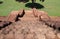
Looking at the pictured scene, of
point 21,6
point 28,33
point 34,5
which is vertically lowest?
point 34,5

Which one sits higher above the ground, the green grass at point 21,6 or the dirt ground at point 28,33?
the dirt ground at point 28,33

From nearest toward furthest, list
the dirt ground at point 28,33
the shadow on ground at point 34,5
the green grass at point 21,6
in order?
the dirt ground at point 28,33
the green grass at point 21,6
the shadow on ground at point 34,5

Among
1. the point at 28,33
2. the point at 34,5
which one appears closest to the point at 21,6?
the point at 34,5

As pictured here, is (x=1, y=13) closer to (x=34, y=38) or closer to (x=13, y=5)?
(x=13, y=5)

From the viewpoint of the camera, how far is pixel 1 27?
971 cm

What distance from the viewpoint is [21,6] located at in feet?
74.8

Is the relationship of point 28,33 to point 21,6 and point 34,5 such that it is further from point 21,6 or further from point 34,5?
point 34,5

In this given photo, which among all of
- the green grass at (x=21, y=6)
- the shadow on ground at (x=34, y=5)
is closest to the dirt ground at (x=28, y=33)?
the green grass at (x=21, y=6)

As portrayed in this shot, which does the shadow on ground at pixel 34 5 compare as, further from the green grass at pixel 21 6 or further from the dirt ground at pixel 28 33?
the dirt ground at pixel 28 33

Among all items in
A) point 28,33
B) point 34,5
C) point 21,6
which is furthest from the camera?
point 34,5

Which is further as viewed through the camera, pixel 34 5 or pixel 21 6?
pixel 34 5

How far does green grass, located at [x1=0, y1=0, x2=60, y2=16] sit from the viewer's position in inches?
813

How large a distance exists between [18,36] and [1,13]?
1219 centimetres

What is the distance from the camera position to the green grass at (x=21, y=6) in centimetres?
2066
